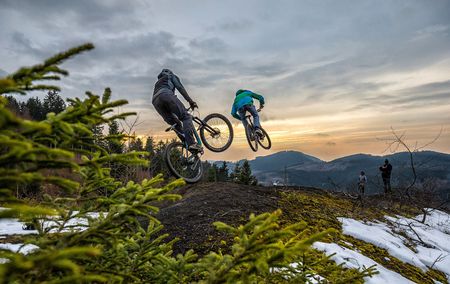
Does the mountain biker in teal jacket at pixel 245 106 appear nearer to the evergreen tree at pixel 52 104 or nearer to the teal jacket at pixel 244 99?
the teal jacket at pixel 244 99

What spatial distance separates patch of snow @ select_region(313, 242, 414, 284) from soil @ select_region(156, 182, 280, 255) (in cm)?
137

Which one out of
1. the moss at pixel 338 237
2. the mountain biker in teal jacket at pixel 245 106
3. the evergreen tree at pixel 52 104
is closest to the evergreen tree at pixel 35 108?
the evergreen tree at pixel 52 104

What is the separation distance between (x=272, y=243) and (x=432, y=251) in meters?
6.87

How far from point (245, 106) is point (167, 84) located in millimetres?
4133

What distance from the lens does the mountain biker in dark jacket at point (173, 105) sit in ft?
23.3

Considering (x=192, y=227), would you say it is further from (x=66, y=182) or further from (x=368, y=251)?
(x=66, y=182)

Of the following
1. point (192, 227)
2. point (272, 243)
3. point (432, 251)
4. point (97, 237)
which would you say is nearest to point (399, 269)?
point (432, 251)

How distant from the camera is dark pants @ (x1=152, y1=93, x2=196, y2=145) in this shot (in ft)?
23.3

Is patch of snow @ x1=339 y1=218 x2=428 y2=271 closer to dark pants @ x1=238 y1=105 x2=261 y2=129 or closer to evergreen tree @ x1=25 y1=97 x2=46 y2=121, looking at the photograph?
dark pants @ x1=238 y1=105 x2=261 y2=129

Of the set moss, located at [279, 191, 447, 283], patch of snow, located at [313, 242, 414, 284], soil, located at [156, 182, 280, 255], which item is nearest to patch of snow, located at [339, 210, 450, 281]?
moss, located at [279, 191, 447, 283]

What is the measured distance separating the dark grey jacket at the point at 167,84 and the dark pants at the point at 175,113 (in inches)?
4.9

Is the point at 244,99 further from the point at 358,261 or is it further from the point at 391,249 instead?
the point at 358,261

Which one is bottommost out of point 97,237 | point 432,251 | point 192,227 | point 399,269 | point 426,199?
point 426,199

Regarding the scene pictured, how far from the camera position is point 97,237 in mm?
1622
